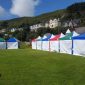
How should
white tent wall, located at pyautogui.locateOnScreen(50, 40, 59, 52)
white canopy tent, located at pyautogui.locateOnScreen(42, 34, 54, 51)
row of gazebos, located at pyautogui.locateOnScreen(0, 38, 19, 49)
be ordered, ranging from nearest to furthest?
1. white tent wall, located at pyautogui.locateOnScreen(50, 40, 59, 52)
2. white canopy tent, located at pyautogui.locateOnScreen(42, 34, 54, 51)
3. row of gazebos, located at pyautogui.locateOnScreen(0, 38, 19, 49)

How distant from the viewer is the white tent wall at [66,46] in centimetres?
3726

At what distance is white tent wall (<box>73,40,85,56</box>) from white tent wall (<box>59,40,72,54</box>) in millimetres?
1993

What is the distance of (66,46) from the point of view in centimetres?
3881

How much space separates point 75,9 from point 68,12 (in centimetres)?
984

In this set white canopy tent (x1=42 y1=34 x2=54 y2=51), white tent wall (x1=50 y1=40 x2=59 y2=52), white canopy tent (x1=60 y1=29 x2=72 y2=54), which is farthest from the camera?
white canopy tent (x1=42 y1=34 x2=54 y2=51)

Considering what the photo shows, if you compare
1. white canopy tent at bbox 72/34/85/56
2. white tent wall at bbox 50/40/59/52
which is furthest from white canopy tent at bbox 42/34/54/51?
white canopy tent at bbox 72/34/85/56

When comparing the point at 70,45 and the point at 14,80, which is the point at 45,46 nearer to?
the point at 70,45

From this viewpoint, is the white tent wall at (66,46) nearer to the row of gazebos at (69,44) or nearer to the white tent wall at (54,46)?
the row of gazebos at (69,44)

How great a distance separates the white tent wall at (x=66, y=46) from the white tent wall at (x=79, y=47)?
1.99 metres

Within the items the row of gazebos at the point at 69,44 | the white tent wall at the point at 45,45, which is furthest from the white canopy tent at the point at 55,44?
the white tent wall at the point at 45,45

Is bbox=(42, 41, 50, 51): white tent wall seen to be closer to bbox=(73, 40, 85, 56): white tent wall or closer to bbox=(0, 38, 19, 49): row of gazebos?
bbox=(0, 38, 19, 49): row of gazebos

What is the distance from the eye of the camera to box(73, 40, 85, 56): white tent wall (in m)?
32.3

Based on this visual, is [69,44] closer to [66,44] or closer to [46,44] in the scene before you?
[66,44]

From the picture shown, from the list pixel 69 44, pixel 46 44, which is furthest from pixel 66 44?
pixel 46 44
